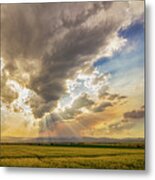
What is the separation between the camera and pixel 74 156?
1.48m

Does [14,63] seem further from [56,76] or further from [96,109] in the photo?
[96,109]

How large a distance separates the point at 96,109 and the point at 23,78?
0.89 ft

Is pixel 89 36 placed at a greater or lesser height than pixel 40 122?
greater

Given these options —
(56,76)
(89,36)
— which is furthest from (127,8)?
(56,76)

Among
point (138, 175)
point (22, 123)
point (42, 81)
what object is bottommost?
point (138, 175)

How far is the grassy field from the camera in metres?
1.45

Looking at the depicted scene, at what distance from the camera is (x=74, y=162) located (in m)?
1.48

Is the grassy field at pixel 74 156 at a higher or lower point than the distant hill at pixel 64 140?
A: lower

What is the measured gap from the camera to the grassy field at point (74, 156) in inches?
57.2

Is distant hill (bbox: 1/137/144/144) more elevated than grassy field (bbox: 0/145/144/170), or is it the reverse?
distant hill (bbox: 1/137/144/144)

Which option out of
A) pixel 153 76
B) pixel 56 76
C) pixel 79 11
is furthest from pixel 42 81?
pixel 153 76

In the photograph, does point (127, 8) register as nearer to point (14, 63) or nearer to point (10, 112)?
point (14, 63)

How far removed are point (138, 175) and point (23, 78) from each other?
50 cm

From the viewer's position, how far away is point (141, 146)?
4.74ft
